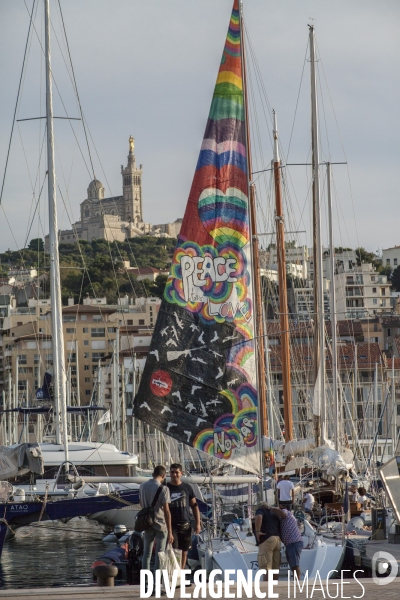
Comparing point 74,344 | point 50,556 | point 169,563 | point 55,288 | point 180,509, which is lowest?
point 50,556

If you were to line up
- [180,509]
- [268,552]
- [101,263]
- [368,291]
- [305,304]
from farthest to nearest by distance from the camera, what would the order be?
[101,263]
[368,291]
[305,304]
[268,552]
[180,509]

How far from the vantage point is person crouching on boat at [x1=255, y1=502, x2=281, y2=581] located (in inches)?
491

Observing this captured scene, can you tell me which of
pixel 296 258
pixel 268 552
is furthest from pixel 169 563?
pixel 296 258

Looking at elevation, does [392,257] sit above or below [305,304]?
above

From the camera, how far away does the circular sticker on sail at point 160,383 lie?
606 inches

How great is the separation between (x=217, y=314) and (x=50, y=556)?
10626 mm

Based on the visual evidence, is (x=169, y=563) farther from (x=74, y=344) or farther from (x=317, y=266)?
(x=74, y=344)

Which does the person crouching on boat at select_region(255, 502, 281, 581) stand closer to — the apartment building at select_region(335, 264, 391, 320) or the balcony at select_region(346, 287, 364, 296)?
the apartment building at select_region(335, 264, 391, 320)

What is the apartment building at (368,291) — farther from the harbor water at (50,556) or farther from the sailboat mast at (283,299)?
the sailboat mast at (283,299)

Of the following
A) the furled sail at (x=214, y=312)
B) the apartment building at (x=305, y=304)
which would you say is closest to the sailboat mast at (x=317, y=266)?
the apartment building at (x=305, y=304)

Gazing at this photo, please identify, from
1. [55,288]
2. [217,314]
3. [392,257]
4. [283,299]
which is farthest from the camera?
[392,257]

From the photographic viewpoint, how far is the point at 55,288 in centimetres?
2408

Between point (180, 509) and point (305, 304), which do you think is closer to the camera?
point (180, 509)

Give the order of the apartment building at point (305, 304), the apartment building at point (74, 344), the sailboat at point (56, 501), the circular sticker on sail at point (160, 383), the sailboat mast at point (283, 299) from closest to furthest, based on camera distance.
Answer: the circular sticker on sail at point (160, 383)
the sailboat at point (56, 501)
the sailboat mast at point (283, 299)
the apartment building at point (305, 304)
the apartment building at point (74, 344)
